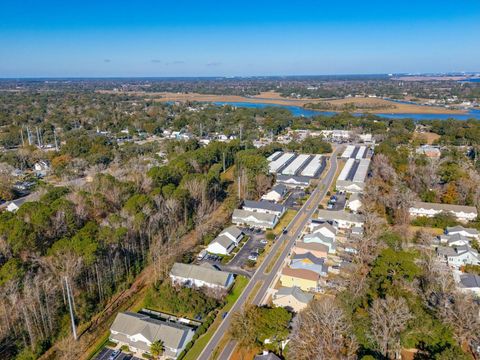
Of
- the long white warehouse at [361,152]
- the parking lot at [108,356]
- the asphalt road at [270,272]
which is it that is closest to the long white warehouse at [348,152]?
the long white warehouse at [361,152]

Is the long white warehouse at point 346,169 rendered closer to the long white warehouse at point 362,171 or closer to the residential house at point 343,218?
the long white warehouse at point 362,171

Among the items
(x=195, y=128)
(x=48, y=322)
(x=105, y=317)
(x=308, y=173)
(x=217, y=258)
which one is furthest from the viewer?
(x=195, y=128)

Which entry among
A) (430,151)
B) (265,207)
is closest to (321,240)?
(265,207)

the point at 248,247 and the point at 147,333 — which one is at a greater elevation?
the point at 147,333

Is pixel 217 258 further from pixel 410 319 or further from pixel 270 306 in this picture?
pixel 410 319

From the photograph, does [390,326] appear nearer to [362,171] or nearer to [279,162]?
[362,171]

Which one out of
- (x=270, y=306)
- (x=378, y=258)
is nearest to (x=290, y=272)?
(x=270, y=306)

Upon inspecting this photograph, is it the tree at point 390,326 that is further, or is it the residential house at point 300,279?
the residential house at point 300,279
